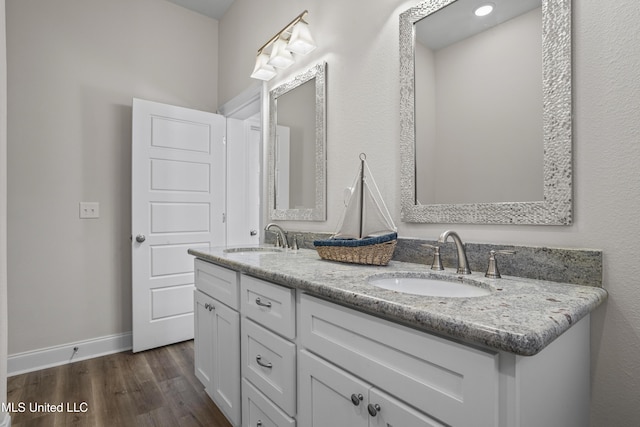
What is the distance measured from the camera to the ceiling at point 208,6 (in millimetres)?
2832

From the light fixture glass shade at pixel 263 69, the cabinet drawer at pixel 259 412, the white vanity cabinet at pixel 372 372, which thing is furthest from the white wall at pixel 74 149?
the cabinet drawer at pixel 259 412

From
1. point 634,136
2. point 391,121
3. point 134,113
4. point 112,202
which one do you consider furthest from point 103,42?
point 634,136

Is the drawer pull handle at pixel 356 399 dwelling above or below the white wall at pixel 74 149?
below

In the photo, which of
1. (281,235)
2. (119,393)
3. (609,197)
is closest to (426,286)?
(609,197)

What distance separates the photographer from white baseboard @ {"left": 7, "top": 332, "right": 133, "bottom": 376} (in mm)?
2234

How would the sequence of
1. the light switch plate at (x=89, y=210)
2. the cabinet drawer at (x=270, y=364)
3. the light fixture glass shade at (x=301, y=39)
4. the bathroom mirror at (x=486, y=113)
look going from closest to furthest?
the bathroom mirror at (x=486, y=113), the cabinet drawer at (x=270, y=364), the light fixture glass shade at (x=301, y=39), the light switch plate at (x=89, y=210)

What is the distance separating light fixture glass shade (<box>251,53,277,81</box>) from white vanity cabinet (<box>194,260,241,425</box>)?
130 centimetres

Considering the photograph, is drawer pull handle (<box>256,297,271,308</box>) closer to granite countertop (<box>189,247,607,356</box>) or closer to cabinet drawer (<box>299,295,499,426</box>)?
granite countertop (<box>189,247,607,356</box>)

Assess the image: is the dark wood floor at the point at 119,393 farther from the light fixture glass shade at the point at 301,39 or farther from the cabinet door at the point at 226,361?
the light fixture glass shade at the point at 301,39

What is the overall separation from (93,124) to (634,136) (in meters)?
3.05

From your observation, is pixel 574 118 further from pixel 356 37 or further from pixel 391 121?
pixel 356 37

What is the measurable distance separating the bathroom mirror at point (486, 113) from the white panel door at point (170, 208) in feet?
6.37

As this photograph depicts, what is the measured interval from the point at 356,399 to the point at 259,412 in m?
0.65

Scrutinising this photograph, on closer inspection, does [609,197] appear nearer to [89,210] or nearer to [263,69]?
[263,69]
